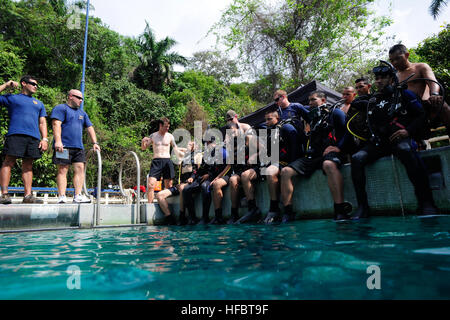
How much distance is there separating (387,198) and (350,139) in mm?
944

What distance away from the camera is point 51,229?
182 inches

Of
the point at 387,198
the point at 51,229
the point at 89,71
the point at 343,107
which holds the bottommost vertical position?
the point at 51,229

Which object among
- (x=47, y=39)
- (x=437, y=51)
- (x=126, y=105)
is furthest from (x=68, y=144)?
(x=47, y=39)

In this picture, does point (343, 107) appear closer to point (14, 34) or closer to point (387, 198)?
point (387, 198)

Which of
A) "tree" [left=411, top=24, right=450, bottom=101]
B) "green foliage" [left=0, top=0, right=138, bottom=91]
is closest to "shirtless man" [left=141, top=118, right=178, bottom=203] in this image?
"tree" [left=411, top=24, right=450, bottom=101]

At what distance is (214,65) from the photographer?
41188 mm

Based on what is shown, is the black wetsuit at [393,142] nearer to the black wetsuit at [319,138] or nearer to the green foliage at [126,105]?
the black wetsuit at [319,138]

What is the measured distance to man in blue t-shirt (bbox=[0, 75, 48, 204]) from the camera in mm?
4887

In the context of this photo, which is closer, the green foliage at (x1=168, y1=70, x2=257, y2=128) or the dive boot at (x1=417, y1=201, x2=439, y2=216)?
the dive boot at (x1=417, y1=201, x2=439, y2=216)

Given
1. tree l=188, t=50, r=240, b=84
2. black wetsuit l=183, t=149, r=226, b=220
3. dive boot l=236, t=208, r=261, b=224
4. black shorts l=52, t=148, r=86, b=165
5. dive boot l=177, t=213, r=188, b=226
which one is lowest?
dive boot l=177, t=213, r=188, b=226

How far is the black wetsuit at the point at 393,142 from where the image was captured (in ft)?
10.8

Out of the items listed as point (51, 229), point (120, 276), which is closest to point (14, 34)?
point (51, 229)

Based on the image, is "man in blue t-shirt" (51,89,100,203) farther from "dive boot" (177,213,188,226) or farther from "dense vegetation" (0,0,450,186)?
"dense vegetation" (0,0,450,186)

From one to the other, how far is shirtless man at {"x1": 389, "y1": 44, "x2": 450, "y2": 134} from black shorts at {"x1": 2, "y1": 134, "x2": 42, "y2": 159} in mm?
5632
